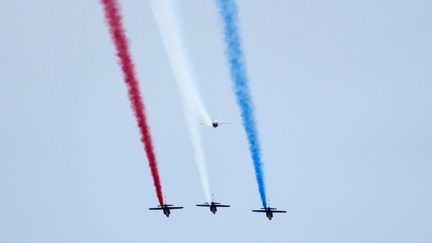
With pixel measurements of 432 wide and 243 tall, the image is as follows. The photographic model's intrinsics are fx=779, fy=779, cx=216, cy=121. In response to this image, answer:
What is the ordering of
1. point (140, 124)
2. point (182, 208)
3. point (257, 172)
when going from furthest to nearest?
point (182, 208)
point (257, 172)
point (140, 124)

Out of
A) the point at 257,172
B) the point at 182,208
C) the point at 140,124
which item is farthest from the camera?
the point at 182,208

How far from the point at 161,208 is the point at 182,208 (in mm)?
2020

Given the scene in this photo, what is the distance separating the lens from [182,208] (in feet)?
197

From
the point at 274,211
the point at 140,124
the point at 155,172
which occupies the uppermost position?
the point at 140,124

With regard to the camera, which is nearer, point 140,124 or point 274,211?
point 140,124

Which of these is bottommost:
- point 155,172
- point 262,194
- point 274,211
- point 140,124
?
point 274,211

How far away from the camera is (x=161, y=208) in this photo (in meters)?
61.1

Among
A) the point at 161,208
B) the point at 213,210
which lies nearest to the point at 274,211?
the point at 213,210

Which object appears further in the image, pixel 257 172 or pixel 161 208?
pixel 161 208

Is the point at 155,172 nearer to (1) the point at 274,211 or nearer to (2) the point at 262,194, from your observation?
(2) the point at 262,194

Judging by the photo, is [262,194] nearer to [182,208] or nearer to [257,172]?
[257,172]

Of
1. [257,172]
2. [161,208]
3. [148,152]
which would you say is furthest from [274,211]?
[148,152]

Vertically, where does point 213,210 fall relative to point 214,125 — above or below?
below

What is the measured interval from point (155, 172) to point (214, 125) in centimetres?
1337
